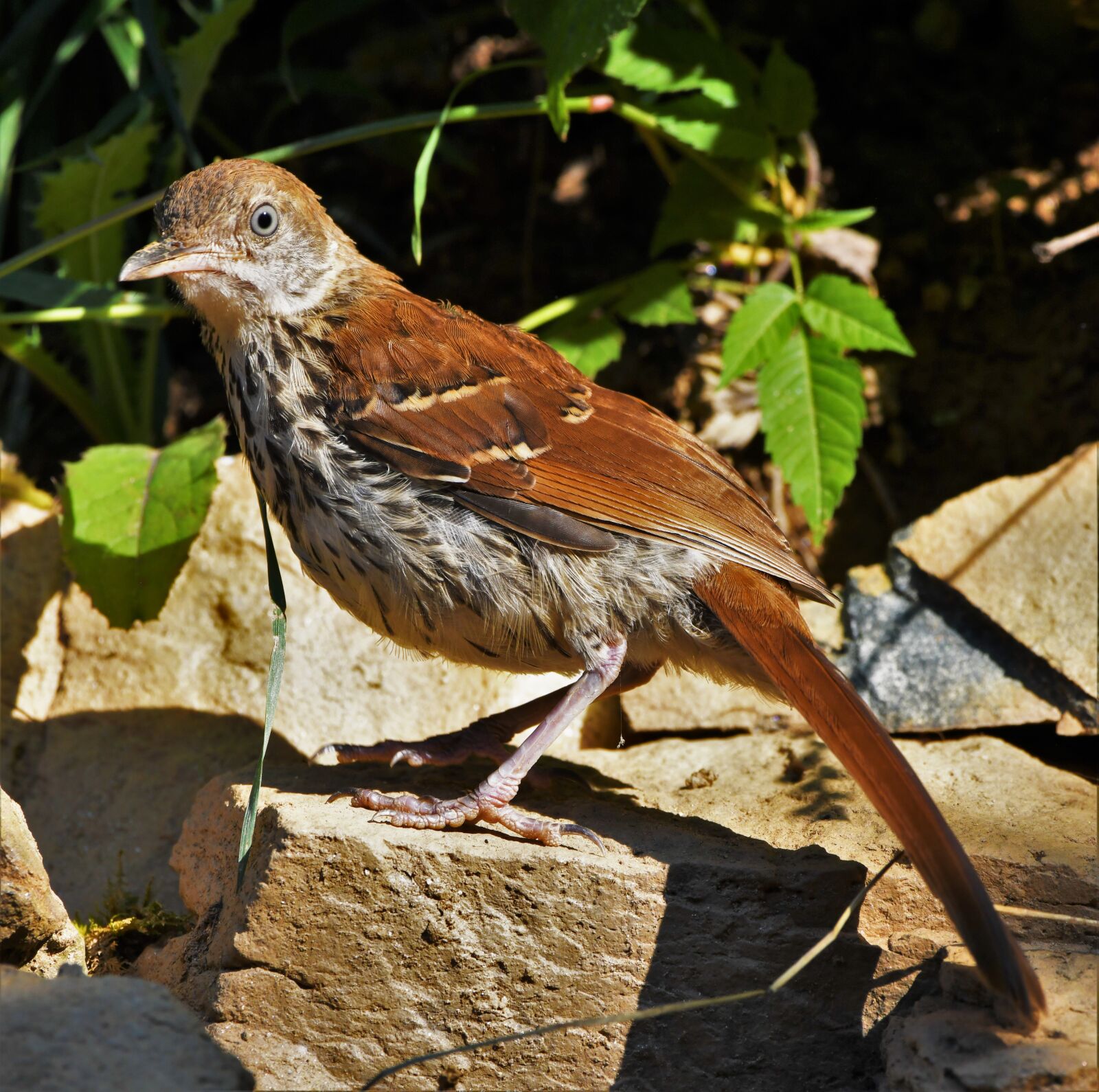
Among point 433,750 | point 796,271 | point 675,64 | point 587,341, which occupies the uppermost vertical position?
point 675,64

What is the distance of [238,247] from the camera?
10.6 ft

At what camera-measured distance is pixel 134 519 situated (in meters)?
3.91

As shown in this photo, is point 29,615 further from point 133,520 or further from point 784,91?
point 784,91

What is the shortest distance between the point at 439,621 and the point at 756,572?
0.81 m

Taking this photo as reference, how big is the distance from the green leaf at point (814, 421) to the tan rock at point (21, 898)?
231cm

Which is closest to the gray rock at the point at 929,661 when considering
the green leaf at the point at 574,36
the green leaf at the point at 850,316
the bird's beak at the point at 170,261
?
A: the green leaf at the point at 850,316

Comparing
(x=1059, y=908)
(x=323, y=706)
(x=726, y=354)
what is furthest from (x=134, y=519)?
(x=1059, y=908)

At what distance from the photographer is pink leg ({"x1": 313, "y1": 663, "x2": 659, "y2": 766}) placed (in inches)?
136

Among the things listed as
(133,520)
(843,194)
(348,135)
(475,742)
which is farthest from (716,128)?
(133,520)

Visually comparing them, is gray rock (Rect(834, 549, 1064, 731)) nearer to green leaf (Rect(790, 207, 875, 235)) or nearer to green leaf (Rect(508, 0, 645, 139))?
green leaf (Rect(790, 207, 875, 235))

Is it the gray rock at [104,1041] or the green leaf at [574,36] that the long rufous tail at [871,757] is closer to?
the gray rock at [104,1041]

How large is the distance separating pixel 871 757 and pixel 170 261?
205 centimetres

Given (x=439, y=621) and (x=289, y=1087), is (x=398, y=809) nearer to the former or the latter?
(x=439, y=621)

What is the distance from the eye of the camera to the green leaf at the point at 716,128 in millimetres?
4062
